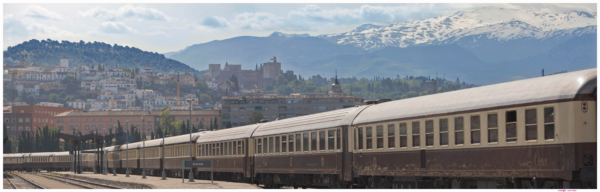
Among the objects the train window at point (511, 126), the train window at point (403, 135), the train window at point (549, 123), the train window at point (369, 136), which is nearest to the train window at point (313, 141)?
the train window at point (369, 136)

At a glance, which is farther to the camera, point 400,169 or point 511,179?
point 400,169

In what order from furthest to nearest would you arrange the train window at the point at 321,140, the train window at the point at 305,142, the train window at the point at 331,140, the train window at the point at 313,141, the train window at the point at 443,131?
the train window at the point at 305,142 → the train window at the point at 313,141 → the train window at the point at 321,140 → the train window at the point at 331,140 → the train window at the point at 443,131

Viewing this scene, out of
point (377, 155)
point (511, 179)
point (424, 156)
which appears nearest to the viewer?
point (511, 179)

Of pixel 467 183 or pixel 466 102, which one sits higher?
pixel 466 102

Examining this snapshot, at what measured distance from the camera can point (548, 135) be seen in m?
15.6

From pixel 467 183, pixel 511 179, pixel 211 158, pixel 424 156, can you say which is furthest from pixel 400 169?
pixel 211 158

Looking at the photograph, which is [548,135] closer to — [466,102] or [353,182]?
[466,102]

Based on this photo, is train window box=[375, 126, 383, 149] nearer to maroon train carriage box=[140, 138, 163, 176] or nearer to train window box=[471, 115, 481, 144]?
train window box=[471, 115, 481, 144]

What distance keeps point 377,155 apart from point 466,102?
493 cm

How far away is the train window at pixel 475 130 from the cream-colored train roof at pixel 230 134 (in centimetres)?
1917

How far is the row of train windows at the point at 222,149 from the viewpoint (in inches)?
1496

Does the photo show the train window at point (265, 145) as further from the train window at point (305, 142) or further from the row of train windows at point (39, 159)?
the row of train windows at point (39, 159)

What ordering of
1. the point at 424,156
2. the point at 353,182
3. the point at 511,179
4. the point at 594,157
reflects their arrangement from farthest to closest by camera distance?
the point at 353,182 < the point at 424,156 < the point at 511,179 < the point at 594,157

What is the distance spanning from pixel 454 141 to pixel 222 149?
2499cm
